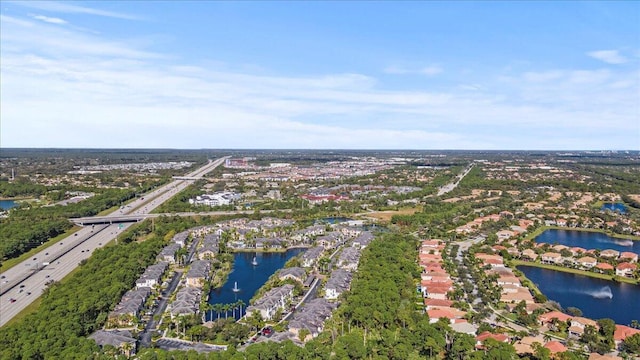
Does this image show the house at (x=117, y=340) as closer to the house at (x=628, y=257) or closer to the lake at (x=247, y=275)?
the lake at (x=247, y=275)

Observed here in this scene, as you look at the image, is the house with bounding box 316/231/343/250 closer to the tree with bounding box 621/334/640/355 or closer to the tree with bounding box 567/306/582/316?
the tree with bounding box 567/306/582/316

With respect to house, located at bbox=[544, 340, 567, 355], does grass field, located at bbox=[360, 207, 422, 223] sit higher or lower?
higher

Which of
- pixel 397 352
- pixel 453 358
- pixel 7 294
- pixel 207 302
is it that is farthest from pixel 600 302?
pixel 7 294

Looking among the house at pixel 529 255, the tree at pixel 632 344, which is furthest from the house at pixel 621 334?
the house at pixel 529 255

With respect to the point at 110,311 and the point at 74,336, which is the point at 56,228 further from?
the point at 74,336

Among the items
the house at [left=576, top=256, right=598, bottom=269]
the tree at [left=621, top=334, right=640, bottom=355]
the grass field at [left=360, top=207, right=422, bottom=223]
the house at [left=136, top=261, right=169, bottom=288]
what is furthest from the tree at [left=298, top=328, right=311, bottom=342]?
the grass field at [left=360, top=207, right=422, bottom=223]

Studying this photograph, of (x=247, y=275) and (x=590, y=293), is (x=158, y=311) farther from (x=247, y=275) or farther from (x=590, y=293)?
(x=590, y=293)

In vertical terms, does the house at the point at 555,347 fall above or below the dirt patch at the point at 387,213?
below

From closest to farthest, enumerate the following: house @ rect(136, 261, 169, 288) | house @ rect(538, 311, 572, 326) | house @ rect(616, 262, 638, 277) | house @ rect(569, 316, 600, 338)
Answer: house @ rect(569, 316, 600, 338), house @ rect(538, 311, 572, 326), house @ rect(136, 261, 169, 288), house @ rect(616, 262, 638, 277)
